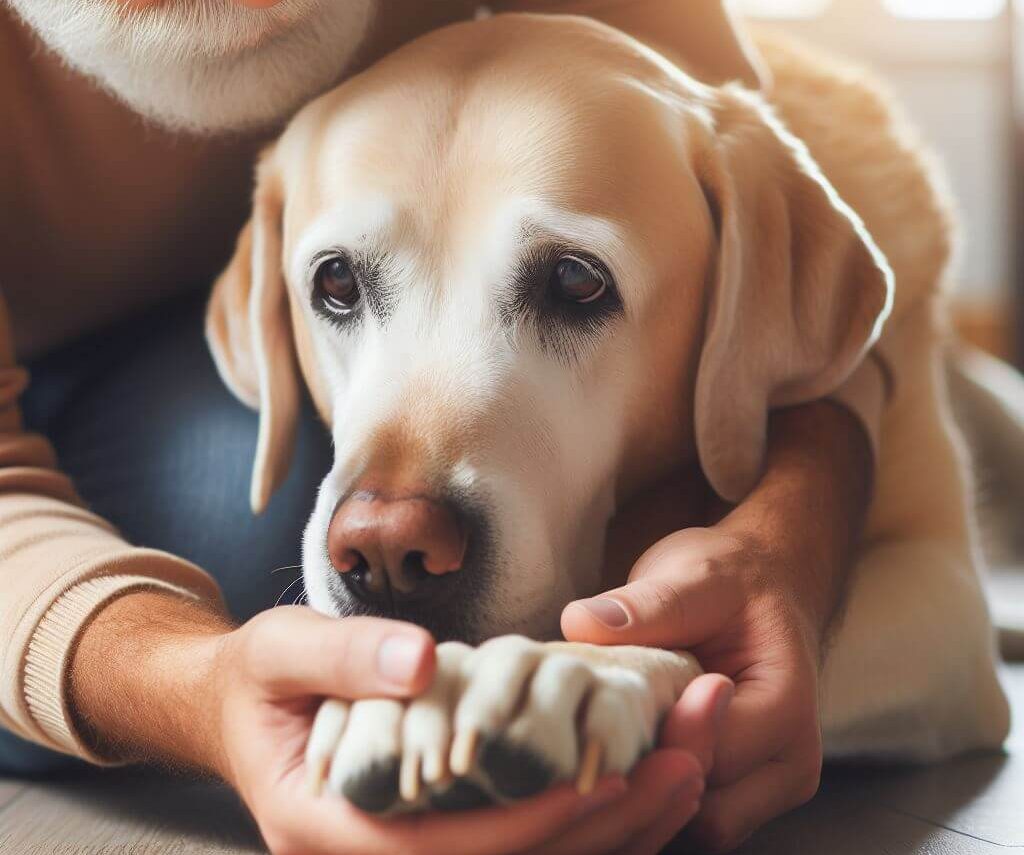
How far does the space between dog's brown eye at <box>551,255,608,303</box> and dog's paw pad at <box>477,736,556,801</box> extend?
2.19 ft

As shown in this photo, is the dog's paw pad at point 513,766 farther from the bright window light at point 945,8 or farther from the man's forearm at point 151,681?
the bright window light at point 945,8

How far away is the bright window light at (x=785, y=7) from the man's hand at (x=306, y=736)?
5057mm

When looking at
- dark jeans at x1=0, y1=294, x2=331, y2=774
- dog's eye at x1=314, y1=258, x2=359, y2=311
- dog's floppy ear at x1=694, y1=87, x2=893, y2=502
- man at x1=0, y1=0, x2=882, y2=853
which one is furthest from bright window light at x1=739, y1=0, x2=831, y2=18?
dog's eye at x1=314, y1=258, x2=359, y2=311

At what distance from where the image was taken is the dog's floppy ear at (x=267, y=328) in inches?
65.2

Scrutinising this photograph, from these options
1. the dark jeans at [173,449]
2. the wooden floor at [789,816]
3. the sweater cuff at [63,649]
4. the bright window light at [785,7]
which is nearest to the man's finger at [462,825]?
the wooden floor at [789,816]

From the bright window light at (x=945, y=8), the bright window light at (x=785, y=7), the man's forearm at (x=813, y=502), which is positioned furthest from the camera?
the bright window light at (x=785, y=7)

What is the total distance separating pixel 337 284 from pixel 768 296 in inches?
21.0

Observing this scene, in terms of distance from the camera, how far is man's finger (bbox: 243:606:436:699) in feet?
2.81

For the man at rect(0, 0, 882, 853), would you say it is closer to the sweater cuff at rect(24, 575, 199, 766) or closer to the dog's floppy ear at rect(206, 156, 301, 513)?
the sweater cuff at rect(24, 575, 199, 766)

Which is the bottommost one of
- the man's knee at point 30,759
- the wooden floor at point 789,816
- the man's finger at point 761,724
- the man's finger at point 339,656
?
the man's knee at point 30,759

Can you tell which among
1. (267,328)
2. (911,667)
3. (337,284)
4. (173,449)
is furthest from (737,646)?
(173,449)

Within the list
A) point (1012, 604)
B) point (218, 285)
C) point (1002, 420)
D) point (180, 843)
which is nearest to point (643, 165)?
point (218, 285)

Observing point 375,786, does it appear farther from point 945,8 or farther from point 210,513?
point 945,8

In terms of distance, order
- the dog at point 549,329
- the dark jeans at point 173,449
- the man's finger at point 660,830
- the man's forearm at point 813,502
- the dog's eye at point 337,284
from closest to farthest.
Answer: the man's finger at point 660,830, the dog at point 549,329, the man's forearm at point 813,502, the dog's eye at point 337,284, the dark jeans at point 173,449
